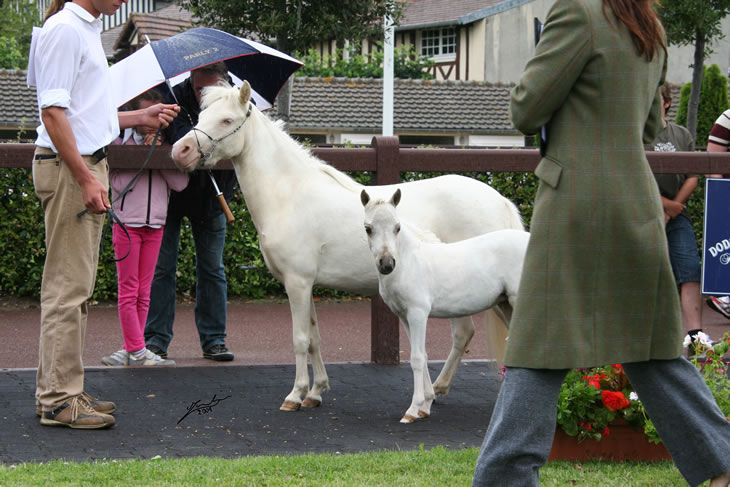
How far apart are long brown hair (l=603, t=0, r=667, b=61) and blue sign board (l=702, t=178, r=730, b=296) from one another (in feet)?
13.3

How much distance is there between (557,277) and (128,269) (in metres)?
4.51

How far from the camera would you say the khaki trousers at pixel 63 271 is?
5336 millimetres

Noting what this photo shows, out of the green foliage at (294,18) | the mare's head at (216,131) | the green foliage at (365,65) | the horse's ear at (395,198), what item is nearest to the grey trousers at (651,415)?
the horse's ear at (395,198)

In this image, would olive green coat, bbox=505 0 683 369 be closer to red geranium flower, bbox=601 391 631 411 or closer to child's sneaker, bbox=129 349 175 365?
red geranium flower, bbox=601 391 631 411

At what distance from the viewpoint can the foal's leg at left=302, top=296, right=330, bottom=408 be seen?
618cm

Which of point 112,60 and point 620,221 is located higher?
point 112,60

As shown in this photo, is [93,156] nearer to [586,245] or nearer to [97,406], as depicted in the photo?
[97,406]

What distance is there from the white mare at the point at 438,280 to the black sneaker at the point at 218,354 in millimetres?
2464

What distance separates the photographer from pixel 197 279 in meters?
7.75

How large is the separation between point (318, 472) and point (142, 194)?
11.1 feet

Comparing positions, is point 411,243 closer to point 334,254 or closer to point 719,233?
point 334,254

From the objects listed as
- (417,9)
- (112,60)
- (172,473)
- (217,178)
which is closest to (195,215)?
(217,178)

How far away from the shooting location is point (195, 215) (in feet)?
25.0

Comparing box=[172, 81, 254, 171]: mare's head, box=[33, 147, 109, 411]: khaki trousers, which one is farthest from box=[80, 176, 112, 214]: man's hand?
box=[172, 81, 254, 171]: mare's head
